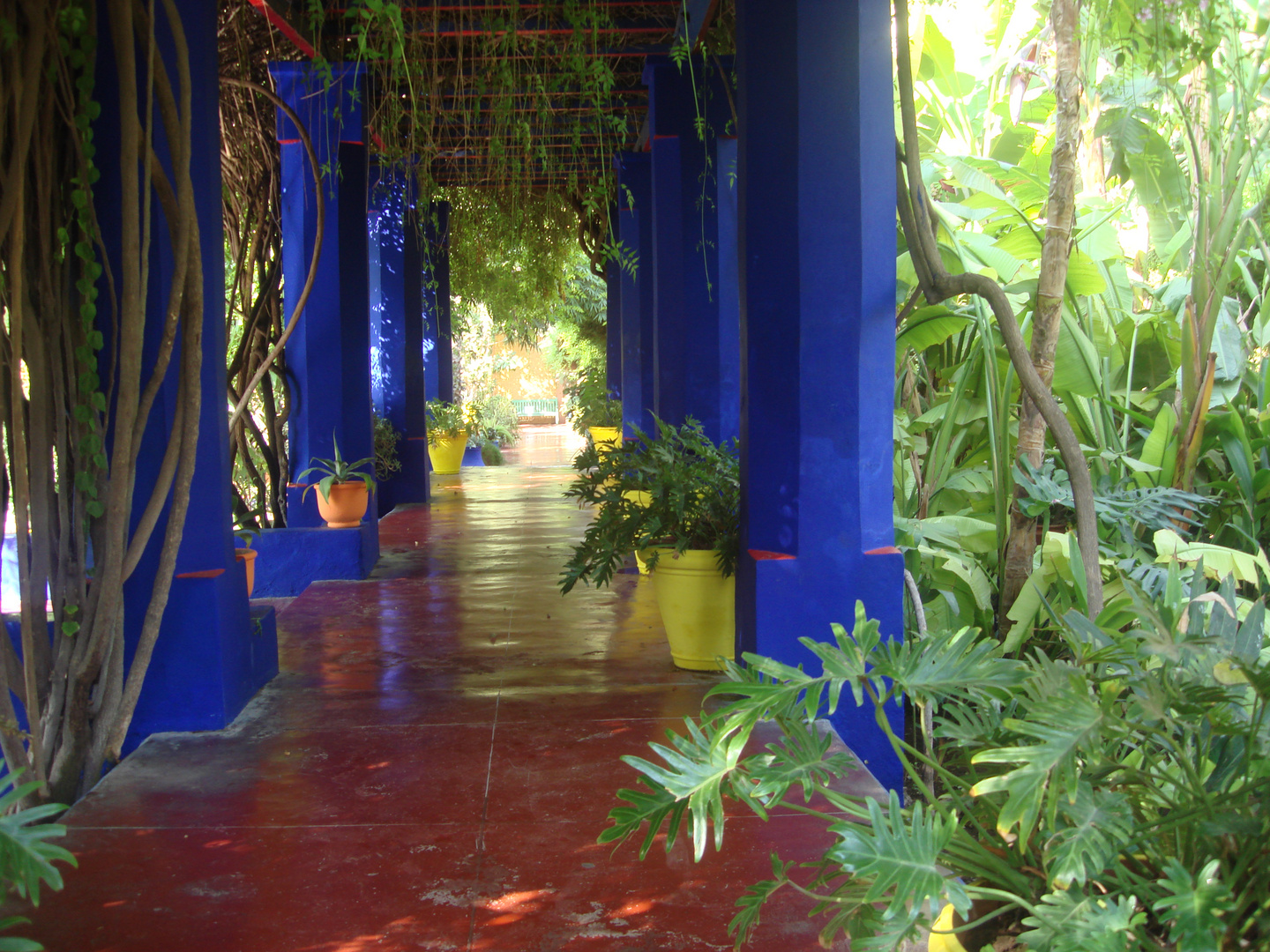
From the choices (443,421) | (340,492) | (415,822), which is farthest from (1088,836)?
(443,421)

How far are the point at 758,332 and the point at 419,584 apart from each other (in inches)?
120

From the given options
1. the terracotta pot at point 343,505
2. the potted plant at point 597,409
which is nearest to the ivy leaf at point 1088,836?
the terracotta pot at point 343,505

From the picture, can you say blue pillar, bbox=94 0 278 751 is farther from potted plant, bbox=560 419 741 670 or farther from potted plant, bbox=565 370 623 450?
potted plant, bbox=565 370 623 450

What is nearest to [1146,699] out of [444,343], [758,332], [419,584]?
[758,332]

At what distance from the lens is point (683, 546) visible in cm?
357

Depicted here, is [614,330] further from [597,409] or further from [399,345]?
[399,345]

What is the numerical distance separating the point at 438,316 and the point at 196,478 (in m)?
6.86

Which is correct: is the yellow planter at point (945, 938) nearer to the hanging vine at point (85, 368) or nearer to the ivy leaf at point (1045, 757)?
the ivy leaf at point (1045, 757)

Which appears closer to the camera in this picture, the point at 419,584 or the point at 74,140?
the point at 74,140

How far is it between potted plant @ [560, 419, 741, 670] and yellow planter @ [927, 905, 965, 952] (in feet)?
6.58

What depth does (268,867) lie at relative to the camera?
2.18 m

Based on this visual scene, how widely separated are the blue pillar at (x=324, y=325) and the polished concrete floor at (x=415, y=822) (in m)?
1.21

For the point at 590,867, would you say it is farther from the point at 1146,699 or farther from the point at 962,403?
the point at 962,403

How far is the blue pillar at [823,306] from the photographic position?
2.96 metres
